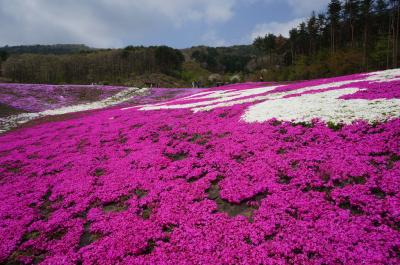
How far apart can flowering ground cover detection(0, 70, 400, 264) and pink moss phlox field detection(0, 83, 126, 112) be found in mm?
32977

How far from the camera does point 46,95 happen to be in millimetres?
49688

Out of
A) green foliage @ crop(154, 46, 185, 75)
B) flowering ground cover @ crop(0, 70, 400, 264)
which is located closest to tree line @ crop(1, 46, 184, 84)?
green foliage @ crop(154, 46, 185, 75)

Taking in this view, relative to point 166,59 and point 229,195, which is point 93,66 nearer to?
point 166,59

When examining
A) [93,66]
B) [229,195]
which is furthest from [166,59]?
[229,195]

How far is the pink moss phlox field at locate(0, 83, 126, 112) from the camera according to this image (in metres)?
42.8

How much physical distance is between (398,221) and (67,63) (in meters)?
143

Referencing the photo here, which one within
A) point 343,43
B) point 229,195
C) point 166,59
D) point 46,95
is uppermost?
point 166,59

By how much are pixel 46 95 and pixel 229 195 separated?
53107 millimetres

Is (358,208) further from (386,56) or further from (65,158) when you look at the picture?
(386,56)

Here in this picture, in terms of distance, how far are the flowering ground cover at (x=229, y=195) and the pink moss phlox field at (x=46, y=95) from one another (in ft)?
108

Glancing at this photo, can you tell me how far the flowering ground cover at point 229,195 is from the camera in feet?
20.2

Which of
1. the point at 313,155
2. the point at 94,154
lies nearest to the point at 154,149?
the point at 94,154

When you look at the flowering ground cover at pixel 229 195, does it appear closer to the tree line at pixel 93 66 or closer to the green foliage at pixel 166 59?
the tree line at pixel 93 66

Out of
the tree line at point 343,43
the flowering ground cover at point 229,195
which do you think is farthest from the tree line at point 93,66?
the flowering ground cover at point 229,195
